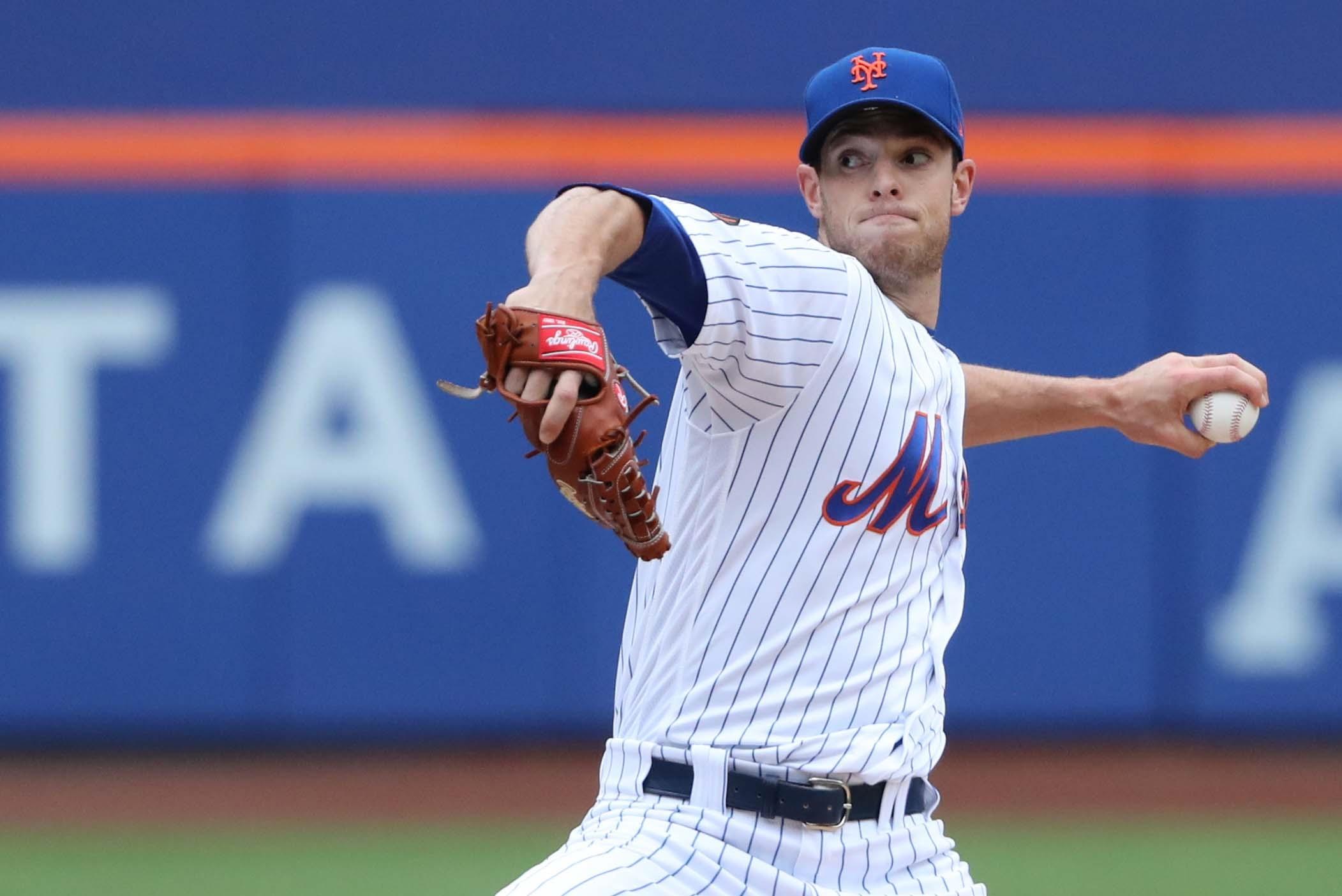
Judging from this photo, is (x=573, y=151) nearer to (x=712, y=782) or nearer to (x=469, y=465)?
(x=469, y=465)

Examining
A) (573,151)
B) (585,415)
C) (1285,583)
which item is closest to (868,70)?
(585,415)

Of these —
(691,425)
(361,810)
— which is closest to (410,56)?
(361,810)

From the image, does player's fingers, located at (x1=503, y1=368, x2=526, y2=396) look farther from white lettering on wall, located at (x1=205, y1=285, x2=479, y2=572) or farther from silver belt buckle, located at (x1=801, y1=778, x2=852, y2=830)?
white lettering on wall, located at (x1=205, y1=285, x2=479, y2=572)

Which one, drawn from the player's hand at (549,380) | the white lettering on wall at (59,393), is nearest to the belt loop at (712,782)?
the player's hand at (549,380)

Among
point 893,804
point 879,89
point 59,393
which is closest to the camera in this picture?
point 893,804

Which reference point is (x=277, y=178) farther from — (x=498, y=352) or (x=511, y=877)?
(x=498, y=352)

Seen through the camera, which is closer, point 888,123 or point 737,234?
point 737,234
